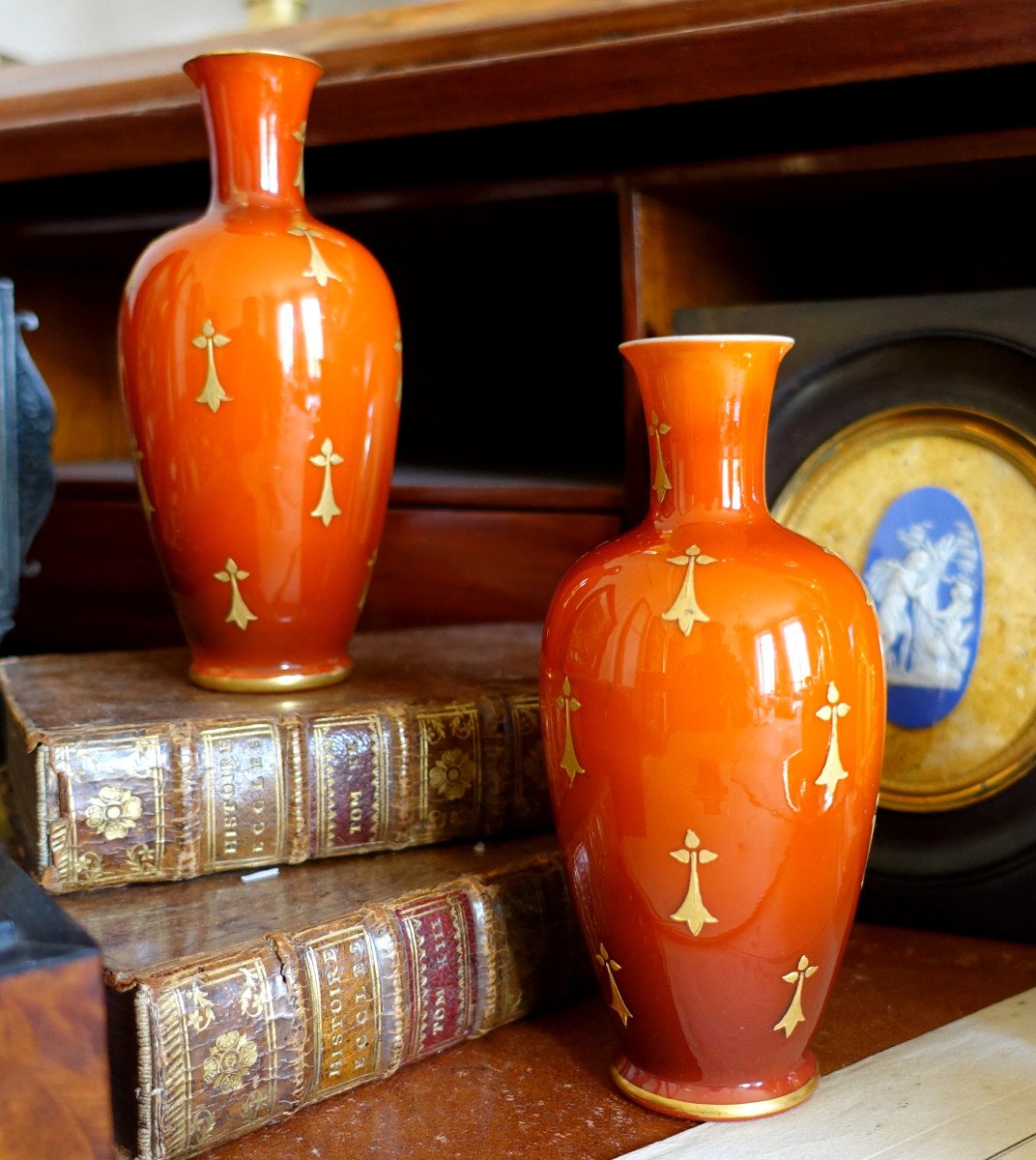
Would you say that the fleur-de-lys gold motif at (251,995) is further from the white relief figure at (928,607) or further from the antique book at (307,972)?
the white relief figure at (928,607)

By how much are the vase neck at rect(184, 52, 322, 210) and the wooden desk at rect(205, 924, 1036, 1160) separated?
0.46m

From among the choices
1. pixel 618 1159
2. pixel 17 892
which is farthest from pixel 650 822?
pixel 17 892

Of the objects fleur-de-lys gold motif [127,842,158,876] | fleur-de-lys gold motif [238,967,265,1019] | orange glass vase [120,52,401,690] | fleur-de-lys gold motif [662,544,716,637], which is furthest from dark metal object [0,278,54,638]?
fleur-de-lys gold motif [662,544,716,637]

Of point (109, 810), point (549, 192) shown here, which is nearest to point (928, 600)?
point (549, 192)

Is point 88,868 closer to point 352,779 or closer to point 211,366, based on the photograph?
point 352,779

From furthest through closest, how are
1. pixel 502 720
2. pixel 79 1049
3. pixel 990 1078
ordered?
pixel 502 720, pixel 990 1078, pixel 79 1049

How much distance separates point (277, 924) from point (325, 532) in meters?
0.22

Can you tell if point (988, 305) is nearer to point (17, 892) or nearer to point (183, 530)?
point (183, 530)

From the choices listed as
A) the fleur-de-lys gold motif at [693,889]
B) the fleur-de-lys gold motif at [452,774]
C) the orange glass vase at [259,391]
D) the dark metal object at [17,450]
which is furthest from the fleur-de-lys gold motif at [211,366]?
the fleur-de-lys gold motif at [693,889]

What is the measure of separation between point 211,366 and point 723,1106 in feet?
1.41

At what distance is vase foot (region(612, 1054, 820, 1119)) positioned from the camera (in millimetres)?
559

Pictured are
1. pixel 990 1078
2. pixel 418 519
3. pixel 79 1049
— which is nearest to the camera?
pixel 79 1049

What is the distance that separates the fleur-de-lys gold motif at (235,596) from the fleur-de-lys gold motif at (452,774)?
134mm

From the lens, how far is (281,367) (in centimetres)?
67
